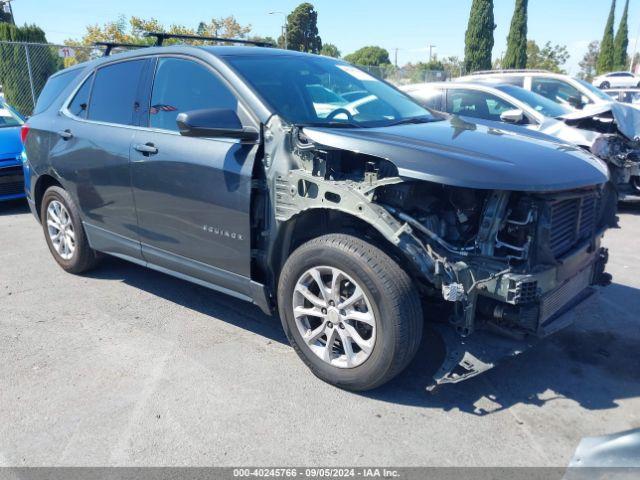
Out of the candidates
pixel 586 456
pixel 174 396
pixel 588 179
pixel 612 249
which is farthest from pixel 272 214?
pixel 612 249

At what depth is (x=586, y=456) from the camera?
6.25 feet

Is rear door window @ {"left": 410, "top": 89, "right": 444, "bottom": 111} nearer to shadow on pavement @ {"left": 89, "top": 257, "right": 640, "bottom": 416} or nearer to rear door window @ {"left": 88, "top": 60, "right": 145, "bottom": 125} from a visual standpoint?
shadow on pavement @ {"left": 89, "top": 257, "right": 640, "bottom": 416}

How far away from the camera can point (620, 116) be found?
23.0ft

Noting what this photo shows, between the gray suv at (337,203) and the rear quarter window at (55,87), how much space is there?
0.94 metres

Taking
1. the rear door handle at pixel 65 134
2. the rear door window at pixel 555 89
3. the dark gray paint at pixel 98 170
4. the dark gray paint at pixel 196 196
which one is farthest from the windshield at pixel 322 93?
the rear door window at pixel 555 89

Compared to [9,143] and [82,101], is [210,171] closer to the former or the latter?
[82,101]

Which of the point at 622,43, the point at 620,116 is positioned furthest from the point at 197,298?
the point at 622,43

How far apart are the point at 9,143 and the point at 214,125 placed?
6251 millimetres

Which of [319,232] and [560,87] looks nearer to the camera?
[319,232]

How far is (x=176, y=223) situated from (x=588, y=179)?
8.51 feet

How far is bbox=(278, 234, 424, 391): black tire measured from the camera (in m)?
2.84

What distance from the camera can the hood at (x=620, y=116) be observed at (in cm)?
690

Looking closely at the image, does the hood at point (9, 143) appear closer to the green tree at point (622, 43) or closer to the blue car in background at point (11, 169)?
the blue car in background at point (11, 169)

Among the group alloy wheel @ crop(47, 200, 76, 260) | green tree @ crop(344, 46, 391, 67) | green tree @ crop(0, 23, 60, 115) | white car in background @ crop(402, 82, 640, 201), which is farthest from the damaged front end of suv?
green tree @ crop(344, 46, 391, 67)
